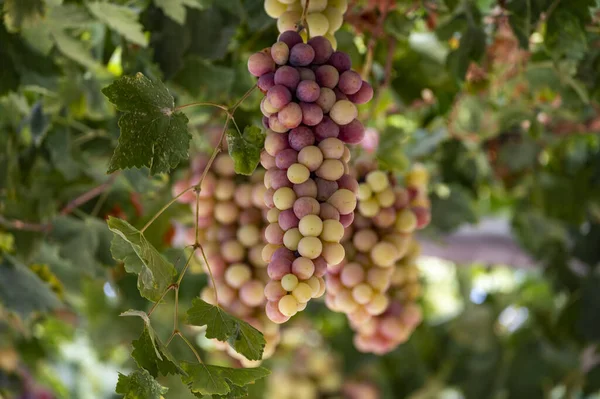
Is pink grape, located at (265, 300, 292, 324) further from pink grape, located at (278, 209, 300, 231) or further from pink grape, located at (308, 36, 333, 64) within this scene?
pink grape, located at (308, 36, 333, 64)

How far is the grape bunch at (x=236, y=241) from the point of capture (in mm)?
688

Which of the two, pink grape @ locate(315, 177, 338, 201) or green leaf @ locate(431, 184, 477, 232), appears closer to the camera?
pink grape @ locate(315, 177, 338, 201)

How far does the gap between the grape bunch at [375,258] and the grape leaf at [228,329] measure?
175 millimetres

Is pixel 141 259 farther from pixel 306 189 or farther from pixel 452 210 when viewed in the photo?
pixel 452 210

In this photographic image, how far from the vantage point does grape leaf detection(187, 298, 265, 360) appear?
474mm

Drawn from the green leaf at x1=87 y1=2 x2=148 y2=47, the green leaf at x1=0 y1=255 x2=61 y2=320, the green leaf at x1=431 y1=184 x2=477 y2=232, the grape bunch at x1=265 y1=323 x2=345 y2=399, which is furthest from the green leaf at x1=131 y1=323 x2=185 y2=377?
the grape bunch at x1=265 y1=323 x2=345 y2=399

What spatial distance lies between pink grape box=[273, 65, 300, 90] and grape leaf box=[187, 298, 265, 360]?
15 centimetres

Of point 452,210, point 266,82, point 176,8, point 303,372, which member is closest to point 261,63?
point 266,82

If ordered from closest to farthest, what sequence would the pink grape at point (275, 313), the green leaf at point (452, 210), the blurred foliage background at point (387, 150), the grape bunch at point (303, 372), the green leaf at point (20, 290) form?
the pink grape at point (275, 313), the blurred foliage background at point (387, 150), the green leaf at point (20, 290), the green leaf at point (452, 210), the grape bunch at point (303, 372)

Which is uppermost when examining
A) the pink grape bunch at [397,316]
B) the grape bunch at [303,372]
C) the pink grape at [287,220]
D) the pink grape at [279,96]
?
the pink grape at [279,96]

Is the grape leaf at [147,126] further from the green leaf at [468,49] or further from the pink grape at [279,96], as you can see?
the green leaf at [468,49]

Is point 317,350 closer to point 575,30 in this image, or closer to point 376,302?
point 376,302

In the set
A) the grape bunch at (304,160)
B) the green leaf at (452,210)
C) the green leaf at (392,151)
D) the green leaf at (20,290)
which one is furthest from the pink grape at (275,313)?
the green leaf at (452,210)

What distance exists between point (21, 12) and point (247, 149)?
0.26 m
